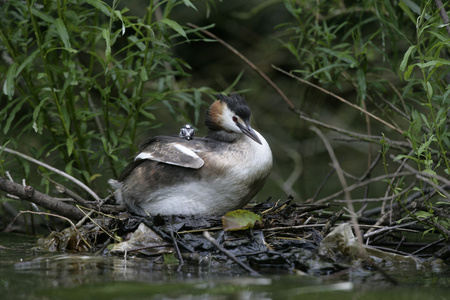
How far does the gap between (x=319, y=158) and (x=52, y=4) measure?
509cm

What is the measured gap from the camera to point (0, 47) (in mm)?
6141

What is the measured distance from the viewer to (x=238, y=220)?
488cm

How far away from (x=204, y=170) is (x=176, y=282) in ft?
4.99

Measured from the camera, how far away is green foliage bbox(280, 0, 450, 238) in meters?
4.52

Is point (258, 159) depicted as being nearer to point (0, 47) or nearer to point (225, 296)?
point (225, 296)

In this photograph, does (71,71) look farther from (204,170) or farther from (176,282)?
(176,282)

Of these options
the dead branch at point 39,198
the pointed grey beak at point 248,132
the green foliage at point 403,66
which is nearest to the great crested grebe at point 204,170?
the pointed grey beak at point 248,132

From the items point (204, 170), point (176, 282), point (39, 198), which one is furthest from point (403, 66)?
point (39, 198)

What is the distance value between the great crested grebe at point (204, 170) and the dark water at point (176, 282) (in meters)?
0.77

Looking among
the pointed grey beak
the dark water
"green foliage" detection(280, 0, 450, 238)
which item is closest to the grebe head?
the pointed grey beak

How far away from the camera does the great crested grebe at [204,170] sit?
5.16 meters

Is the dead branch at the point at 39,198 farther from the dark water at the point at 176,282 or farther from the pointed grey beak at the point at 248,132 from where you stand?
the pointed grey beak at the point at 248,132

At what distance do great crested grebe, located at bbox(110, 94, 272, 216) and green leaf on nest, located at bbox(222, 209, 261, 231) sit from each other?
0.27 metres

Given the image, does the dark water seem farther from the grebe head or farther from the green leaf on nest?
the grebe head
